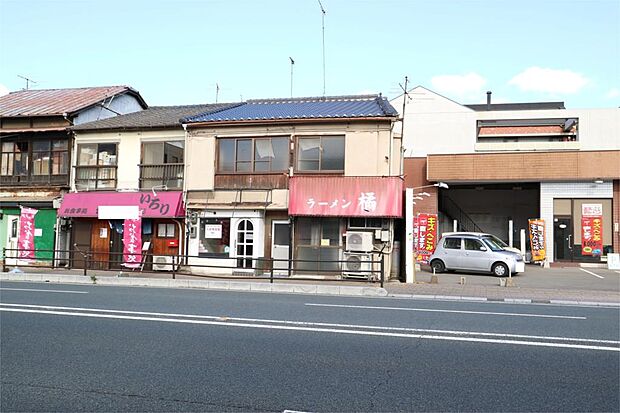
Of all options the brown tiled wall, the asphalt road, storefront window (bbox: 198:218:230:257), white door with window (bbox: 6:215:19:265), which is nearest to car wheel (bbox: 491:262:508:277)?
the brown tiled wall

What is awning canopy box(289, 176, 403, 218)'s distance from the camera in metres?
19.4

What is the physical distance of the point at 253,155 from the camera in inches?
842

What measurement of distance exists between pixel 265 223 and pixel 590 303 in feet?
39.3

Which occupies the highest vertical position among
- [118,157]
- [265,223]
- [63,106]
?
[63,106]

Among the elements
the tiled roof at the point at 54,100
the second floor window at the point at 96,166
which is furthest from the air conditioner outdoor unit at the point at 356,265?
the tiled roof at the point at 54,100

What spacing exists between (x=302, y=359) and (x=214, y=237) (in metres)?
15.2

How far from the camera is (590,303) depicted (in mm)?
13633

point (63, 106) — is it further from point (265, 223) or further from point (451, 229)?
point (451, 229)

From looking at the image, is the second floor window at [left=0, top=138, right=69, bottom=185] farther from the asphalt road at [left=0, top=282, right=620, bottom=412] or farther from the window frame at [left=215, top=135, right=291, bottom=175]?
the asphalt road at [left=0, top=282, right=620, bottom=412]

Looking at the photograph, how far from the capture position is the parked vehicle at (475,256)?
2119 centimetres

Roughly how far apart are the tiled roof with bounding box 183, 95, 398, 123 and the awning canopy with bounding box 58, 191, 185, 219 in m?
3.46

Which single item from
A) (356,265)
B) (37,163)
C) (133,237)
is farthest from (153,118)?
(356,265)

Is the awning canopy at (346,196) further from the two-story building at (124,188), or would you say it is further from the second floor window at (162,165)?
the second floor window at (162,165)

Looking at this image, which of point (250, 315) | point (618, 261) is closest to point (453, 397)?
point (250, 315)
